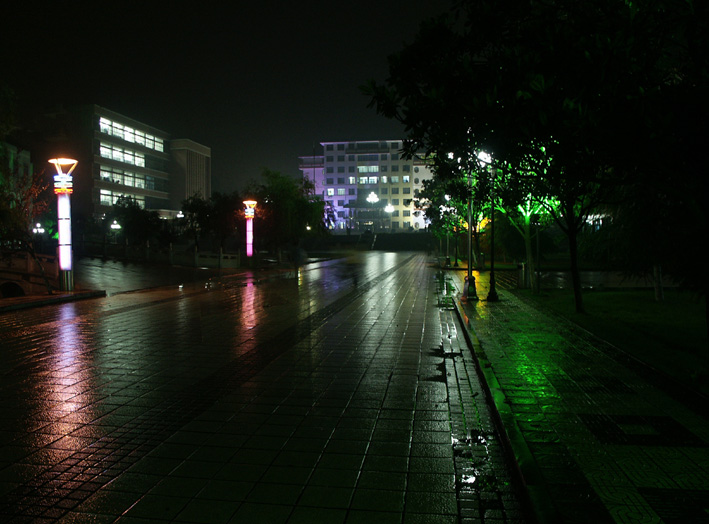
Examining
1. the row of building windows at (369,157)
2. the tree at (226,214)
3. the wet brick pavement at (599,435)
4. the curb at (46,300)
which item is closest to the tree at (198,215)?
the tree at (226,214)

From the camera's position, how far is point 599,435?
16.2 feet

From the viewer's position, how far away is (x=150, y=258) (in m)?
39.9

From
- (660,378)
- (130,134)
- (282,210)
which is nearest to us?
(660,378)

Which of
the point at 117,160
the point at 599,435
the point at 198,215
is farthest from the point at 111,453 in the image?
the point at 117,160

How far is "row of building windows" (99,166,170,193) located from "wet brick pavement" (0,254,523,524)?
8193 cm

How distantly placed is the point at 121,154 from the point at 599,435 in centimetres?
9566

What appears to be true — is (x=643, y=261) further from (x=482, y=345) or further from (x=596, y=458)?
(x=596, y=458)

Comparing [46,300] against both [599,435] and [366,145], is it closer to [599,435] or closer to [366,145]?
[599,435]

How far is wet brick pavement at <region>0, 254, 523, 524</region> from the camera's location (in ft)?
12.7

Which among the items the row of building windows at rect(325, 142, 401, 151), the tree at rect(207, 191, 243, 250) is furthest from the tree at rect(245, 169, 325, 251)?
the row of building windows at rect(325, 142, 401, 151)

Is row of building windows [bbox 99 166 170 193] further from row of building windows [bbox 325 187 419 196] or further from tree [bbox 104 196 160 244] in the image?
row of building windows [bbox 325 187 419 196]

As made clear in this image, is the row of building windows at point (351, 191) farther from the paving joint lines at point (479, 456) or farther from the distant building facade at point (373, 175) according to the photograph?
the paving joint lines at point (479, 456)

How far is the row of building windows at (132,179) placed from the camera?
280 ft

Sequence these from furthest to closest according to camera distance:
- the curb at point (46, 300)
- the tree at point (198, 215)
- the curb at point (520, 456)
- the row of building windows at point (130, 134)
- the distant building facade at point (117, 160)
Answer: the row of building windows at point (130, 134)
the distant building facade at point (117, 160)
the tree at point (198, 215)
the curb at point (46, 300)
the curb at point (520, 456)
